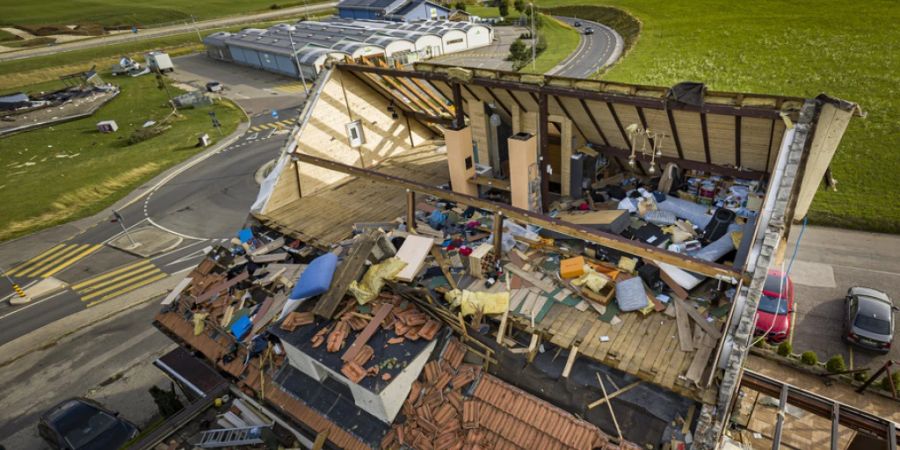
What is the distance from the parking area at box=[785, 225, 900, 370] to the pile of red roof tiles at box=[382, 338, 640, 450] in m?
17.0

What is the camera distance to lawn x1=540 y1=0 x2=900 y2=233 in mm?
31641

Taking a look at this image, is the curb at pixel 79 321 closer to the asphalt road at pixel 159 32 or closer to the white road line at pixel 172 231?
the white road line at pixel 172 231

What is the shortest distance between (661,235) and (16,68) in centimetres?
14023

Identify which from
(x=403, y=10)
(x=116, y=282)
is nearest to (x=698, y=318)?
(x=116, y=282)

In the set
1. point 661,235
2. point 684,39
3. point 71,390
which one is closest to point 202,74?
point 71,390

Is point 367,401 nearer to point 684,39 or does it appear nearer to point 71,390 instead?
point 71,390

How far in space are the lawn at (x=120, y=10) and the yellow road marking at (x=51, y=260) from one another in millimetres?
136362

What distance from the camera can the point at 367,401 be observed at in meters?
12.8

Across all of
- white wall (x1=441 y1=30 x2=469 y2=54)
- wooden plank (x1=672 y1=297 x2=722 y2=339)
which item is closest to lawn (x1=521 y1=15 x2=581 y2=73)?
white wall (x1=441 y1=30 x2=469 y2=54)

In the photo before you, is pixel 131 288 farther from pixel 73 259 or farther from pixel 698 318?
pixel 698 318

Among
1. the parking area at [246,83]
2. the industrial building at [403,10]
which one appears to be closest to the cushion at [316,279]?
the parking area at [246,83]

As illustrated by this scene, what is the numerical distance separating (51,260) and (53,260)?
0.68 feet

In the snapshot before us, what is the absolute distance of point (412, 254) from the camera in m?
15.8

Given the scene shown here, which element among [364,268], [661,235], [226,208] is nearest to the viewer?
[364,268]
